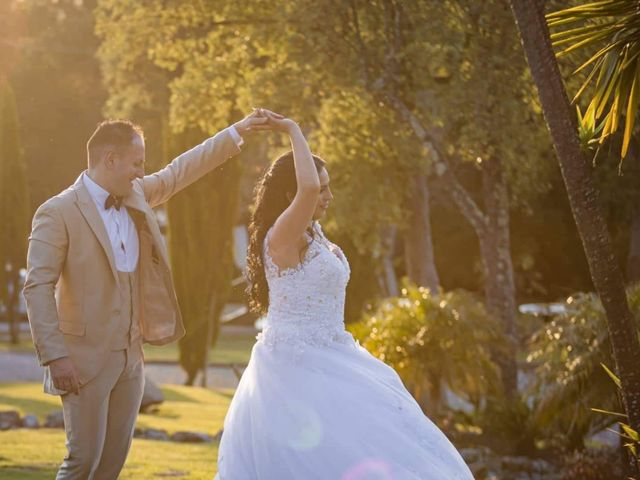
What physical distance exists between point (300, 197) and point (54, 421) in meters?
11.3

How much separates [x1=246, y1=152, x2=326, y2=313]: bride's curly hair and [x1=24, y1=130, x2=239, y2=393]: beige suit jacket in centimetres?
48

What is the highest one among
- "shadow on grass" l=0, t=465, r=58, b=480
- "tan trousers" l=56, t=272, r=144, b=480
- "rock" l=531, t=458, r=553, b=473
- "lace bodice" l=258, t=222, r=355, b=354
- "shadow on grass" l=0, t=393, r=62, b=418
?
"lace bodice" l=258, t=222, r=355, b=354

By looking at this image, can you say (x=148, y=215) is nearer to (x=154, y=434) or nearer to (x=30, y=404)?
(x=154, y=434)

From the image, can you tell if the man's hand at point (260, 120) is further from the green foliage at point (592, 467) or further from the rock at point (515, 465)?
the rock at point (515, 465)

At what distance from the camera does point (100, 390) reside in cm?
617

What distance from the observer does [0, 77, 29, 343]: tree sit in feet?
118

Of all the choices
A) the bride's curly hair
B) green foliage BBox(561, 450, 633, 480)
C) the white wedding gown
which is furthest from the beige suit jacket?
green foliage BBox(561, 450, 633, 480)

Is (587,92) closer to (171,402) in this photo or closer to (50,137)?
(171,402)

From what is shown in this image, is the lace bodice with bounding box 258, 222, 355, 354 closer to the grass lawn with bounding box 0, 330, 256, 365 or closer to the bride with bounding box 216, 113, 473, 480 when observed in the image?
the bride with bounding box 216, 113, 473, 480

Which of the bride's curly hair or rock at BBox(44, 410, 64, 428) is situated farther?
rock at BBox(44, 410, 64, 428)

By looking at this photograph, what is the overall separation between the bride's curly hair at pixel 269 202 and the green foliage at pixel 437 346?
9.09 metres

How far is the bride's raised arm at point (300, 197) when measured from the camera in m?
6.12

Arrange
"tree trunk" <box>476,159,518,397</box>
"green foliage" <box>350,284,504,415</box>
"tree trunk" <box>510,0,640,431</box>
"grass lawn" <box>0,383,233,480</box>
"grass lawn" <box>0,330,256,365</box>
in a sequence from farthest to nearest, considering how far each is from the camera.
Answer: "grass lawn" <box>0,330,256,365</box>, "tree trunk" <box>476,159,518,397</box>, "green foliage" <box>350,284,504,415</box>, "grass lawn" <box>0,383,233,480</box>, "tree trunk" <box>510,0,640,431</box>

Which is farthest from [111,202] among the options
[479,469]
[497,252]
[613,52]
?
[497,252]
